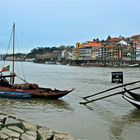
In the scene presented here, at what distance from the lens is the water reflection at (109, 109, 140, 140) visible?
Answer: 1812cm

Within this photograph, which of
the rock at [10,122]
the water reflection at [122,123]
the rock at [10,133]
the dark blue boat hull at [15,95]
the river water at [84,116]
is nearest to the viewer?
the rock at [10,133]

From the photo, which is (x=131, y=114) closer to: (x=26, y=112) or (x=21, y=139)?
(x=26, y=112)

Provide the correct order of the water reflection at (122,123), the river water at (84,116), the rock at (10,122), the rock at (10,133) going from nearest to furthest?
the rock at (10,133) < the rock at (10,122) < the water reflection at (122,123) < the river water at (84,116)

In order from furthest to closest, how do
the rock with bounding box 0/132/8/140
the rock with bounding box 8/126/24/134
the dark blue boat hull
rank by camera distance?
the dark blue boat hull, the rock with bounding box 8/126/24/134, the rock with bounding box 0/132/8/140

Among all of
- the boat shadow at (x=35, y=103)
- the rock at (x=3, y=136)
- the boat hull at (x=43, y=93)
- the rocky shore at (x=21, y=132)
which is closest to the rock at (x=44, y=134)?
the rocky shore at (x=21, y=132)

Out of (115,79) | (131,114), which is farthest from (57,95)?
(115,79)

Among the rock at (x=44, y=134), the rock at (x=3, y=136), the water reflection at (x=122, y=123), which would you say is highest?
the rock at (x=3, y=136)

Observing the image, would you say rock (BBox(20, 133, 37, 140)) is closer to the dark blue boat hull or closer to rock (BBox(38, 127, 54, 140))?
rock (BBox(38, 127, 54, 140))

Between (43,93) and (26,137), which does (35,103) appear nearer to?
(43,93)

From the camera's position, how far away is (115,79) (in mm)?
52938

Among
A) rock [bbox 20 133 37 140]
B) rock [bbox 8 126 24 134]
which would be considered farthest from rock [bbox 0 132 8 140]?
rock [bbox 8 126 24 134]

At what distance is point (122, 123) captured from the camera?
21344 millimetres

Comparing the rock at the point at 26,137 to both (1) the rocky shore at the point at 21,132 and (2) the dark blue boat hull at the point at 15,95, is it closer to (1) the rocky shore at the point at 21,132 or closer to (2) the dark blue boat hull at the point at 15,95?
(1) the rocky shore at the point at 21,132

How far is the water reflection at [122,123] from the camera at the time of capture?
59.5 feet
